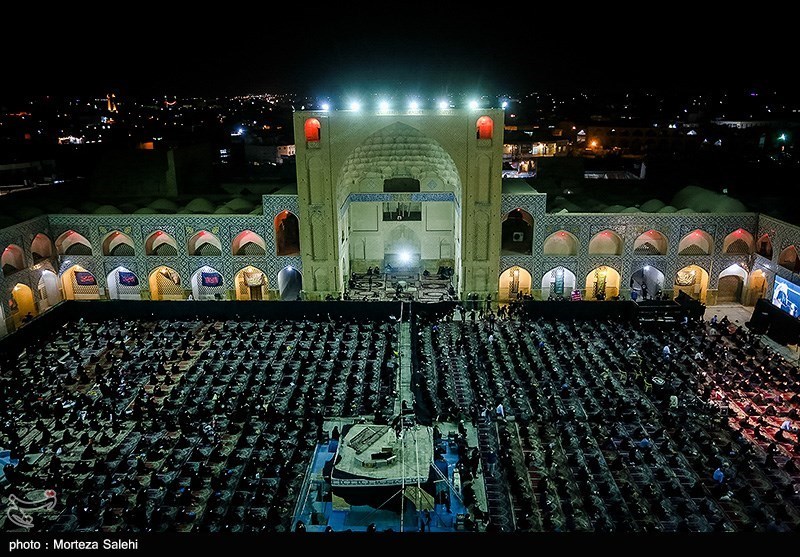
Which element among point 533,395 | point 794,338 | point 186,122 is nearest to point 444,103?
point 533,395

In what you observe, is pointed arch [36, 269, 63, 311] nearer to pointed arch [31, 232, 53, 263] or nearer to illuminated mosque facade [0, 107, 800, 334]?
illuminated mosque facade [0, 107, 800, 334]

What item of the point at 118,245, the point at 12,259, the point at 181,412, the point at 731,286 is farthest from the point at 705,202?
the point at 12,259

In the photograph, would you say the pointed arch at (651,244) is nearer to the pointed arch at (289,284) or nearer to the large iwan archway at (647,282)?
the large iwan archway at (647,282)

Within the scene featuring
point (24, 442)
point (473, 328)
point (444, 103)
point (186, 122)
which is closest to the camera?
point (24, 442)

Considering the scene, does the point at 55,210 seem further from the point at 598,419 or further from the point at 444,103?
the point at 598,419

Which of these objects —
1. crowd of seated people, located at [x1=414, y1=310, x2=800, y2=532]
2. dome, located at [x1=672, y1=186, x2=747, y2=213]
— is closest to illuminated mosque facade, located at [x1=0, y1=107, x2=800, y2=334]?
dome, located at [x1=672, y1=186, x2=747, y2=213]
